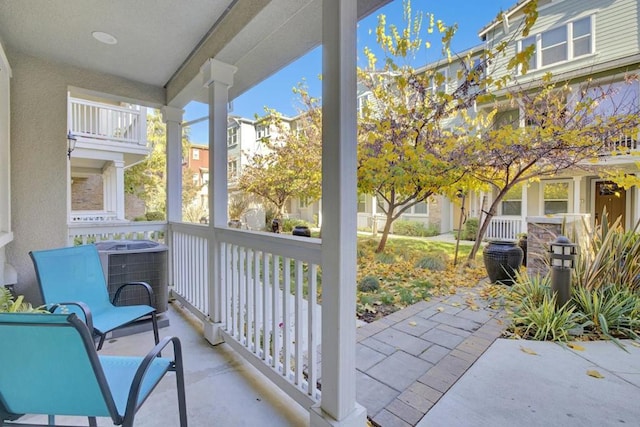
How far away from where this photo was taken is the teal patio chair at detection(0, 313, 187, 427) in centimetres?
102

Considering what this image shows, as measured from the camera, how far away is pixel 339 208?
1481 millimetres

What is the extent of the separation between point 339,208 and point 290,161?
6.12 meters

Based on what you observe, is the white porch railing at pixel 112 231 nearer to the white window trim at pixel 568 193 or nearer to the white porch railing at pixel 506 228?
the white porch railing at pixel 506 228

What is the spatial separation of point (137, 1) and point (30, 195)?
2379 mm

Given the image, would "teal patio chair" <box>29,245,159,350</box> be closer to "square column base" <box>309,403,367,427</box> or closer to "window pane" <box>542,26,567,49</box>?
"square column base" <box>309,403,367,427</box>

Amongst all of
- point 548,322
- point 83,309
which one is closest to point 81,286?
point 83,309

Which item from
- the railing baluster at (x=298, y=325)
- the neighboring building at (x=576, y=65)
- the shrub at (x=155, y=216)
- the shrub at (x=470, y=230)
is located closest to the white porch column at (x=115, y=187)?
the shrub at (x=155, y=216)

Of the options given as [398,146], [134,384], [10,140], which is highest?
[398,146]

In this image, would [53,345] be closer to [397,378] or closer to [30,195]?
[397,378]

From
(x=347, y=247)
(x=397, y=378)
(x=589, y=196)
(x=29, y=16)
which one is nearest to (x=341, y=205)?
(x=347, y=247)

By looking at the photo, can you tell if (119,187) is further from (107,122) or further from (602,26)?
(602,26)

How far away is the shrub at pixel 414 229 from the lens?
32.8ft

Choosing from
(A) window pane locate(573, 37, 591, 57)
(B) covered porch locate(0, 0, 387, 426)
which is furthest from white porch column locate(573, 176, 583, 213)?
(B) covered porch locate(0, 0, 387, 426)

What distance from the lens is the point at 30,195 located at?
3.20 metres
